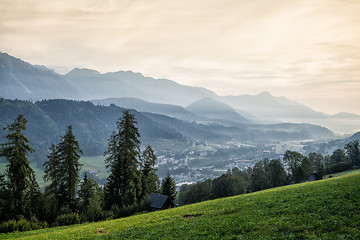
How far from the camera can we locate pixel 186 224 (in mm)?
23594

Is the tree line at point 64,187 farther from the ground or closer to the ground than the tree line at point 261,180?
farther from the ground

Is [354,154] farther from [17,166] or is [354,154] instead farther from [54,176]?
[17,166]

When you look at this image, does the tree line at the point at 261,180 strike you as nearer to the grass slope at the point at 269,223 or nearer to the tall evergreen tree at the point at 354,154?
the tall evergreen tree at the point at 354,154

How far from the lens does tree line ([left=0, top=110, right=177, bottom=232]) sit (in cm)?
4025

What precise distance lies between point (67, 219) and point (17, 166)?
1303cm

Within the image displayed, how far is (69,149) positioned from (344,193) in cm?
4717

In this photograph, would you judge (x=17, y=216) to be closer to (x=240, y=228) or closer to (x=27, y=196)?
(x=27, y=196)

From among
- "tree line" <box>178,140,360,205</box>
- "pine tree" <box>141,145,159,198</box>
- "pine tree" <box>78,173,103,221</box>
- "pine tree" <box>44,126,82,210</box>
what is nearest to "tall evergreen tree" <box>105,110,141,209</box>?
"pine tree" <box>141,145,159,198</box>

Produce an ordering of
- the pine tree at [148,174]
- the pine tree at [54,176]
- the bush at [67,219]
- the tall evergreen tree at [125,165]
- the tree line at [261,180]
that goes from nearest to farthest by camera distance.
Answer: the bush at [67,219] < the pine tree at [54,176] < the tall evergreen tree at [125,165] < the pine tree at [148,174] < the tree line at [261,180]

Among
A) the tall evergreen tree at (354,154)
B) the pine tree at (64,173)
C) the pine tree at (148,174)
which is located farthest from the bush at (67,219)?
the tall evergreen tree at (354,154)

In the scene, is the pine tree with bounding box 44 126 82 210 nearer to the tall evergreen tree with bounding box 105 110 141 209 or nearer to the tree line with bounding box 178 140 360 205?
the tall evergreen tree with bounding box 105 110 141 209

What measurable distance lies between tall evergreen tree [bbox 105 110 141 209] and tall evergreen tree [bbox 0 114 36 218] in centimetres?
Result: 1584

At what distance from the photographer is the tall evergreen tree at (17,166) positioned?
40219mm

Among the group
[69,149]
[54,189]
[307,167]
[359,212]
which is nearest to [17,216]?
[54,189]
